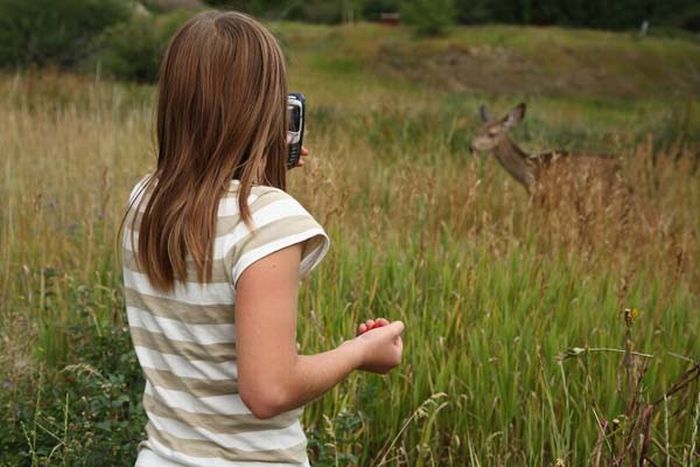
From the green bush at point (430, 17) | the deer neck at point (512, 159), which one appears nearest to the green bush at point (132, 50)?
the deer neck at point (512, 159)

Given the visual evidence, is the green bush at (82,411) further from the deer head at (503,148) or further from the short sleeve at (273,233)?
the deer head at (503,148)

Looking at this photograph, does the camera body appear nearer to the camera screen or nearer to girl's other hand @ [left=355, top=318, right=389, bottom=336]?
the camera screen

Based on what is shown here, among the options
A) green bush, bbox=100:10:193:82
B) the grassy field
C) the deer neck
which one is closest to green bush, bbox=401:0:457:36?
green bush, bbox=100:10:193:82

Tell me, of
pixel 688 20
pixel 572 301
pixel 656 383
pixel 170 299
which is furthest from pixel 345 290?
pixel 688 20

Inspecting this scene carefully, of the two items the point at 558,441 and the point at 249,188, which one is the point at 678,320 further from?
the point at 249,188

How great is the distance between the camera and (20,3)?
16219mm

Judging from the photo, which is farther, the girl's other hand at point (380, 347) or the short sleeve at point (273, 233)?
the girl's other hand at point (380, 347)

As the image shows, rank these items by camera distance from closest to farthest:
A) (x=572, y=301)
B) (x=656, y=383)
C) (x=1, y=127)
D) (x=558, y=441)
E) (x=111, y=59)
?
(x=558, y=441)
(x=656, y=383)
(x=572, y=301)
(x=1, y=127)
(x=111, y=59)

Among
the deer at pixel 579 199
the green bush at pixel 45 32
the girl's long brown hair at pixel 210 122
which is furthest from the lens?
the green bush at pixel 45 32

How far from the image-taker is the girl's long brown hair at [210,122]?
1.78 m

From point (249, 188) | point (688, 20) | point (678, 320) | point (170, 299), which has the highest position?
point (249, 188)

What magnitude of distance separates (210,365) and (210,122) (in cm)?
38

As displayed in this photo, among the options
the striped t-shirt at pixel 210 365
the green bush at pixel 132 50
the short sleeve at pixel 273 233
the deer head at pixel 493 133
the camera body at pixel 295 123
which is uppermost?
the camera body at pixel 295 123

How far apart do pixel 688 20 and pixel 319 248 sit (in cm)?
3872
